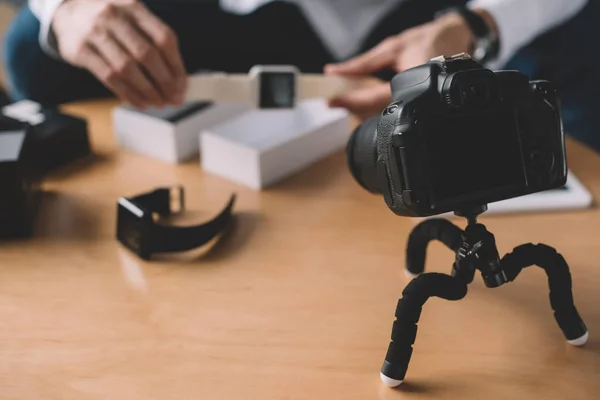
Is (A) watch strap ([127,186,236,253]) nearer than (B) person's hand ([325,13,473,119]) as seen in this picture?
Yes

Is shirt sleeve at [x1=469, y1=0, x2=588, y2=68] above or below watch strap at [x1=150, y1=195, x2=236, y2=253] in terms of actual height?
above

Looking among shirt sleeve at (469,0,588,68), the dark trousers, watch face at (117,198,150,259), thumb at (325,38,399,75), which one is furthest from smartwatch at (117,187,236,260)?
shirt sleeve at (469,0,588,68)

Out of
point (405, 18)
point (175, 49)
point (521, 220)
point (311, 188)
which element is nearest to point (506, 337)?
point (521, 220)

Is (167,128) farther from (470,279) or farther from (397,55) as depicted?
(470,279)

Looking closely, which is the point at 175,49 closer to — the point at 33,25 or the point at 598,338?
the point at 33,25

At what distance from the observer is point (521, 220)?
0.68 m

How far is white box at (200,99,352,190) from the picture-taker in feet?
2.48

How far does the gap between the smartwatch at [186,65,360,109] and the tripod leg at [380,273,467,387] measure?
41 centimetres

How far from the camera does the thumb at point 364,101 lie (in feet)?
2.68

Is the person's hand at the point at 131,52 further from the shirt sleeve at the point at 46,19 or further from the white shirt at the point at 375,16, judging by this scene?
the white shirt at the point at 375,16

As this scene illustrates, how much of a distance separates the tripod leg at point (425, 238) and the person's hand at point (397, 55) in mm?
286

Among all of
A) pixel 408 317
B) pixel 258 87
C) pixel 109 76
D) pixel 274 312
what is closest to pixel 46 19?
pixel 109 76

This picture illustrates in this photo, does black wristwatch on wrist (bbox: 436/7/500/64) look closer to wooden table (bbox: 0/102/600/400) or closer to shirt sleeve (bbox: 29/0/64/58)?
wooden table (bbox: 0/102/600/400)

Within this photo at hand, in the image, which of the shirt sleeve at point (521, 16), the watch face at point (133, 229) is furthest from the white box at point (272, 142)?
the shirt sleeve at point (521, 16)
